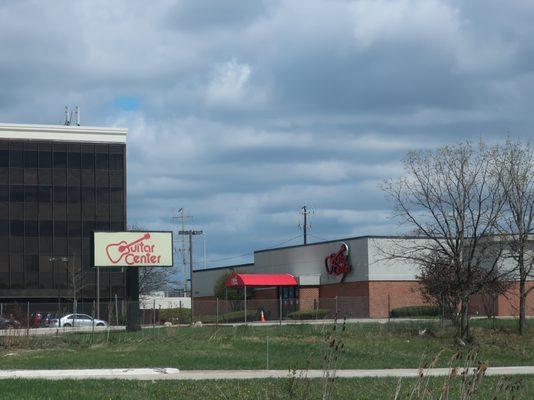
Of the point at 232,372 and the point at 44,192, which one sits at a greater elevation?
the point at 44,192

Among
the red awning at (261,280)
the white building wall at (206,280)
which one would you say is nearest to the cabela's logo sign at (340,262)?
the red awning at (261,280)

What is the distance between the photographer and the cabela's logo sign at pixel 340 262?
6781cm

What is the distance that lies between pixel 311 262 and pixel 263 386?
5330 centimetres

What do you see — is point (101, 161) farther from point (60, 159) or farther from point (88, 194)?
point (60, 159)

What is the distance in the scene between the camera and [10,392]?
18312 millimetres

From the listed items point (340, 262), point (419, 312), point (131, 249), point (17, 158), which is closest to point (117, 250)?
point (131, 249)

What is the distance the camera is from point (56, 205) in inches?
3253

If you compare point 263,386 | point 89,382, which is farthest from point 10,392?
point 263,386

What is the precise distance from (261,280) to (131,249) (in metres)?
25.3

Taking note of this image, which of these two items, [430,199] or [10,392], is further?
[430,199]

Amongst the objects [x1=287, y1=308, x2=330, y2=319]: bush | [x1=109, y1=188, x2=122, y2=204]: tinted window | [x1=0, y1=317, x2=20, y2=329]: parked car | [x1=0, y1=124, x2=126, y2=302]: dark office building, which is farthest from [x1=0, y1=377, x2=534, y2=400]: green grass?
[x1=109, y1=188, x2=122, y2=204]: tinted window

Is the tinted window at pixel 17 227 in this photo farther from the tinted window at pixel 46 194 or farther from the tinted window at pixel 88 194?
the tinted window at pixel 88 194

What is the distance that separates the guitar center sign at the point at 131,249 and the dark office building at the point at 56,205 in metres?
35.2

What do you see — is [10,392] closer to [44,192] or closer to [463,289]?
[463,289]
